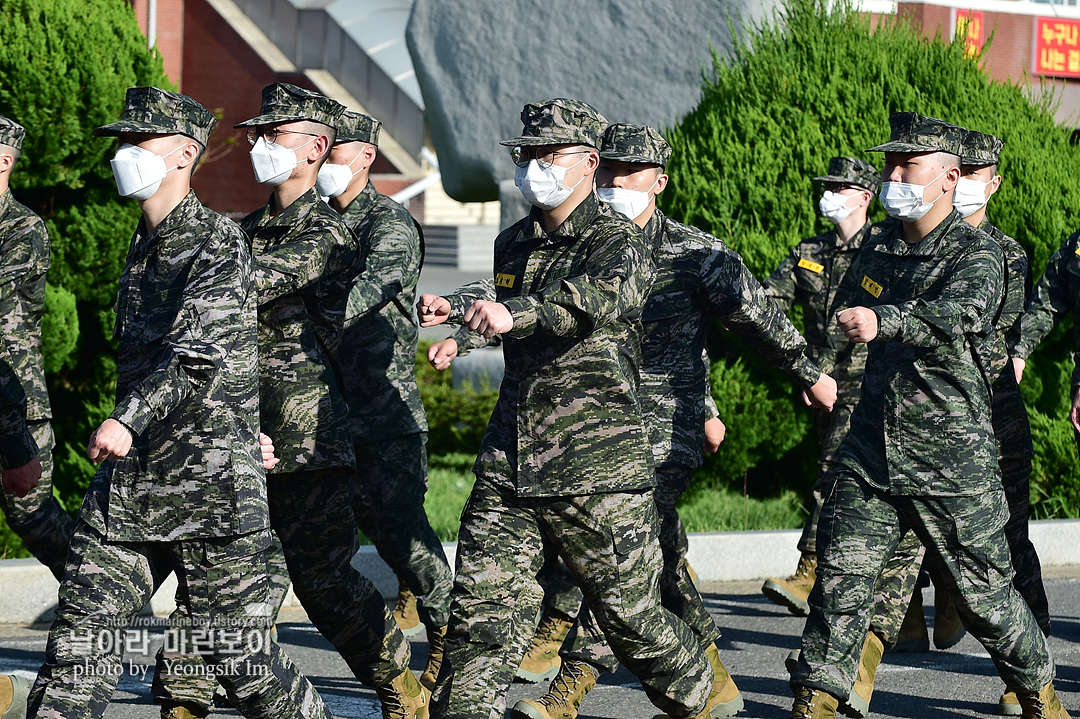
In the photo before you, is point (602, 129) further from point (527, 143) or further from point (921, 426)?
point (921, 426)

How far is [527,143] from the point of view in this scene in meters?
4.50

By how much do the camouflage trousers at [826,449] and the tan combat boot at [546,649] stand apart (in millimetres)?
1807

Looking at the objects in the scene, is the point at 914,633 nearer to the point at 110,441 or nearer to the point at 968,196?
the point at 968,196

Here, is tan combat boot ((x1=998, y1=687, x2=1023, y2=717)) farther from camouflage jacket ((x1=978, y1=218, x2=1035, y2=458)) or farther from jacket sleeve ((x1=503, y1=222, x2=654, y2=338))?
jacket sleeve ((x1=503, y1=222, x2=654, y2=338))

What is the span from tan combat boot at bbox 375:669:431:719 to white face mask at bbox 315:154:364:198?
6.59 ft

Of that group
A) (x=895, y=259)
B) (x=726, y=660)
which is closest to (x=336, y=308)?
(x=895, y=259)

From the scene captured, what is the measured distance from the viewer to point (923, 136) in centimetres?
523

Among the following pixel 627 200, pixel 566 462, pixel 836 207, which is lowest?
pixel 566 462

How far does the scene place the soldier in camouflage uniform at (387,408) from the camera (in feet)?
19.3

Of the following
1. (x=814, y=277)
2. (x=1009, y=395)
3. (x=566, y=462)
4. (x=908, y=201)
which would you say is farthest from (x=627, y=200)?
(x=814, y=277)

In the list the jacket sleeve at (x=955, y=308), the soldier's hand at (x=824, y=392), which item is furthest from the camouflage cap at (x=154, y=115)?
the soldier's hand at (x=824, y=392)

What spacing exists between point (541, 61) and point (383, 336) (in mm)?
6010

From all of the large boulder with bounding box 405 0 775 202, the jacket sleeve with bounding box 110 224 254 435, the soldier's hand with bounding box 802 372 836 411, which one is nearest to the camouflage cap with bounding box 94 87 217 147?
the jacket sleeve with bounding box 110 224 254 435

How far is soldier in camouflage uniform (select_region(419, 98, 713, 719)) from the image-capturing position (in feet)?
14.4
